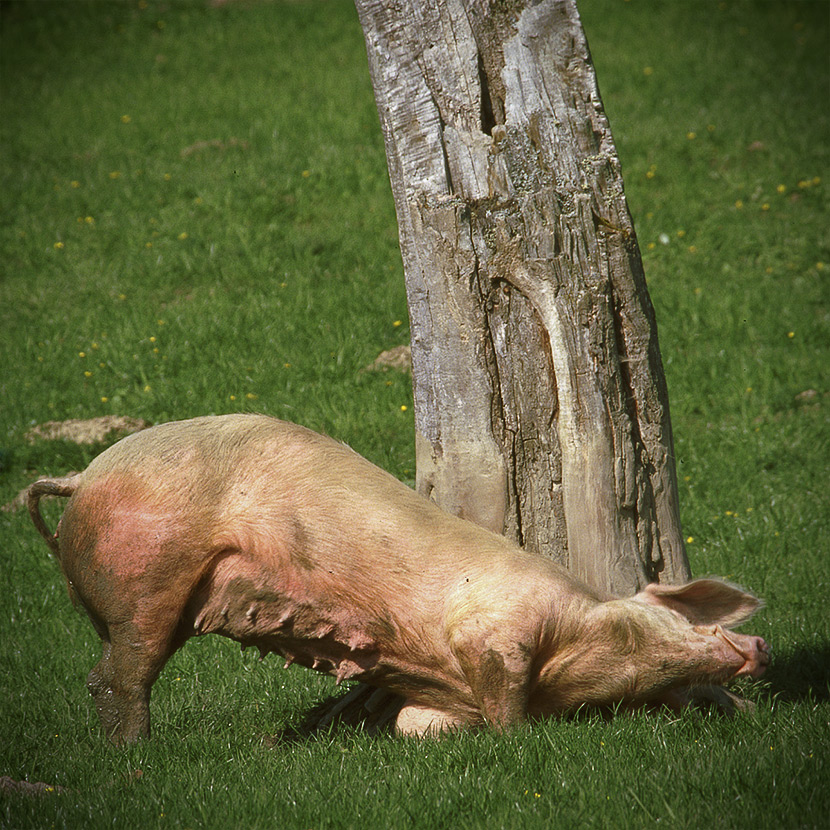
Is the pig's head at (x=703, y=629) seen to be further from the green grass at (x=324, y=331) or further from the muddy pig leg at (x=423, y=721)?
the muddy pig leg at (x=423, y=721)

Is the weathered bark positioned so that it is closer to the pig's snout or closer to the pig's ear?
the pig's ear

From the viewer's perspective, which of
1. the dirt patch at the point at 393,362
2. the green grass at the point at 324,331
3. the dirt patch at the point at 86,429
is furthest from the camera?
the dirt patch at the point at 393,362

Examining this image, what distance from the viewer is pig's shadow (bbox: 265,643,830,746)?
4.40 meters

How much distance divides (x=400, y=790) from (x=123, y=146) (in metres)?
10.8

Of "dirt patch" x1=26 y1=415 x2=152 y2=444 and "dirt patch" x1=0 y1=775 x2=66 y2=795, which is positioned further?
"dirt patch" x1=26 y1=415 x2=152 y2=444

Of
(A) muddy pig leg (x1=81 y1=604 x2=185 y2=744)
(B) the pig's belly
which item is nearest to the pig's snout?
(B) the pig's belly

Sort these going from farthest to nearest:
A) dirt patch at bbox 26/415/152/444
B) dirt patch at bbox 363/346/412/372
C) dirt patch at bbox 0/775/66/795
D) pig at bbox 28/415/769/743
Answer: dirt patch at bbox 363/346/412/372
dirt patch at bbox 26/415/152/444
pig at bbox 28/415/769/743
dirt patch at bbox 0/775/66/795

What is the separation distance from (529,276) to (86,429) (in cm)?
504

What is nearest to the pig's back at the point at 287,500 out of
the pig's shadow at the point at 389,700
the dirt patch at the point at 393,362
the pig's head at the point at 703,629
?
the pig's head at the point at 703,629

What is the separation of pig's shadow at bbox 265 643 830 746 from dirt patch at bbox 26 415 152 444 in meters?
3.80

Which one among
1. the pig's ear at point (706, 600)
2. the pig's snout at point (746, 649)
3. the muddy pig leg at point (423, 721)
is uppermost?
the pig's ear at point (706, 600)

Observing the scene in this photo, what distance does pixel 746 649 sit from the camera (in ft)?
13.1

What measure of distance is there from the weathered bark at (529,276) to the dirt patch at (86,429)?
14.7ft

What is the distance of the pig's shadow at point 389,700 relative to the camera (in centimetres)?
440
